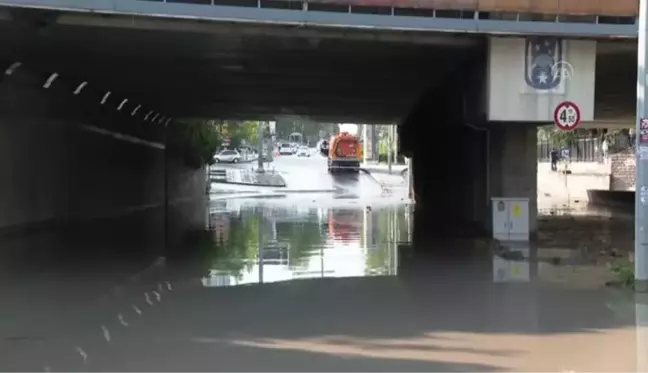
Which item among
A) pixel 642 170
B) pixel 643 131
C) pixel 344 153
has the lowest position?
pixel 642 170

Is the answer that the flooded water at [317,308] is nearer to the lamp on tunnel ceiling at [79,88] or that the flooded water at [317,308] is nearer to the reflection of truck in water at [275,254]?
the reflection of truck in water at [275,254]

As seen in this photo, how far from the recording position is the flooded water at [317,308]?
7.87 meters

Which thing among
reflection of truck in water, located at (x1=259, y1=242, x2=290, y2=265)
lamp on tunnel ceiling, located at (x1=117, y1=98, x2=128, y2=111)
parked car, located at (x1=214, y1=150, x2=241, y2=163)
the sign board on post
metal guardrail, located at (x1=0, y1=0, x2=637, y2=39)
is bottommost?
reflection of truck in water, located at (x1=259, y1=242, x2=290, y2=265)

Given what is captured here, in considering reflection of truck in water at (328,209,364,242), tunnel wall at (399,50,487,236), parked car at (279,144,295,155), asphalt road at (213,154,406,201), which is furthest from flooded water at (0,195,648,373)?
parked car at (279,144,295,155)

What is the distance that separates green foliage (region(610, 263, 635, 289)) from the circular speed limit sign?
4.04 meters

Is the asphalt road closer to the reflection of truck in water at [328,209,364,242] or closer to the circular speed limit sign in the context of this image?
the reflection of truck in water at [328,209,364,242]

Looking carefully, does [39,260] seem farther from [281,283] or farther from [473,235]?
[473,235]

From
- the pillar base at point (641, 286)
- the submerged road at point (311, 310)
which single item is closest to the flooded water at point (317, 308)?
the submerged road at point (311, 310)

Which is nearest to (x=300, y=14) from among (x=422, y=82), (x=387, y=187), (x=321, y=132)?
(x=422, y=82)

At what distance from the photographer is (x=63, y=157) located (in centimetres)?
2533

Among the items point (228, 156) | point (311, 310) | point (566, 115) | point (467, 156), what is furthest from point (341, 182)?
point (311, 310)

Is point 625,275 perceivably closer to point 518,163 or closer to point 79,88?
point 518,163

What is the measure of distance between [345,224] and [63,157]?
9.31 meters

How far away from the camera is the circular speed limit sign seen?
16281 millimetres
